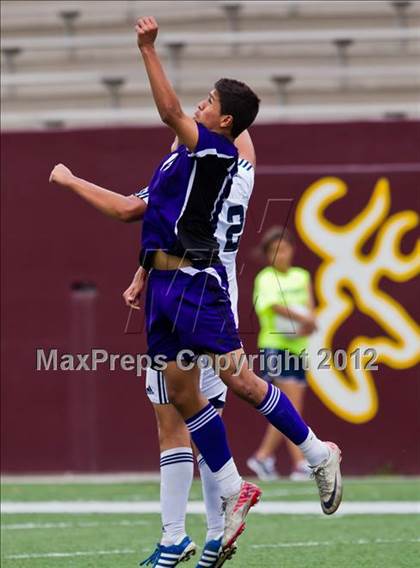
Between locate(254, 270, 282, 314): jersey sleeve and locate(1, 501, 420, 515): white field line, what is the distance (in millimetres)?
2096

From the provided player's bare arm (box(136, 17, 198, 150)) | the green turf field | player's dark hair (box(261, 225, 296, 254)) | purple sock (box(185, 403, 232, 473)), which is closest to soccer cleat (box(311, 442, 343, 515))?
purple sock (box(185, 403, 232, 473))

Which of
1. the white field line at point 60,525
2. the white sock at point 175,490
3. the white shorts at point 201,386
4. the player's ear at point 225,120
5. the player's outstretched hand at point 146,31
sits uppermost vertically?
the player's outstretched hand at point 146,31

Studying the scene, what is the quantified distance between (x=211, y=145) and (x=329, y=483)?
1598 mm

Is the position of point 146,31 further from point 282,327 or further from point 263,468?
point 263,468

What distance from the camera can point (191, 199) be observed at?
6031 mm

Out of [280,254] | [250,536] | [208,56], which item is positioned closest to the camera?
[250,536]

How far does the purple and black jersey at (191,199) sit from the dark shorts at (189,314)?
8 cm

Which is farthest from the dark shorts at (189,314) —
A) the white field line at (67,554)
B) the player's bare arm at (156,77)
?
the white field line at (67,554)

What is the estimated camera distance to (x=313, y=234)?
40.8 ft

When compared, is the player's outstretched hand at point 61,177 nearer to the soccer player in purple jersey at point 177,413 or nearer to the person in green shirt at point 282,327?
the soccer player in purple jersey at point 177,413

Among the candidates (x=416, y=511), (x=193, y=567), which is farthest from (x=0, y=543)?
(x=416, y=511)

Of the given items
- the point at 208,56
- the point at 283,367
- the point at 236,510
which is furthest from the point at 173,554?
the point at 208,56

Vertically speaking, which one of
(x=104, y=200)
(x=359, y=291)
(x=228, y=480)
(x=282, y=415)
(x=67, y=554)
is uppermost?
(x=104, y=200)

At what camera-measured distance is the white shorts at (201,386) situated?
6.30 meters
